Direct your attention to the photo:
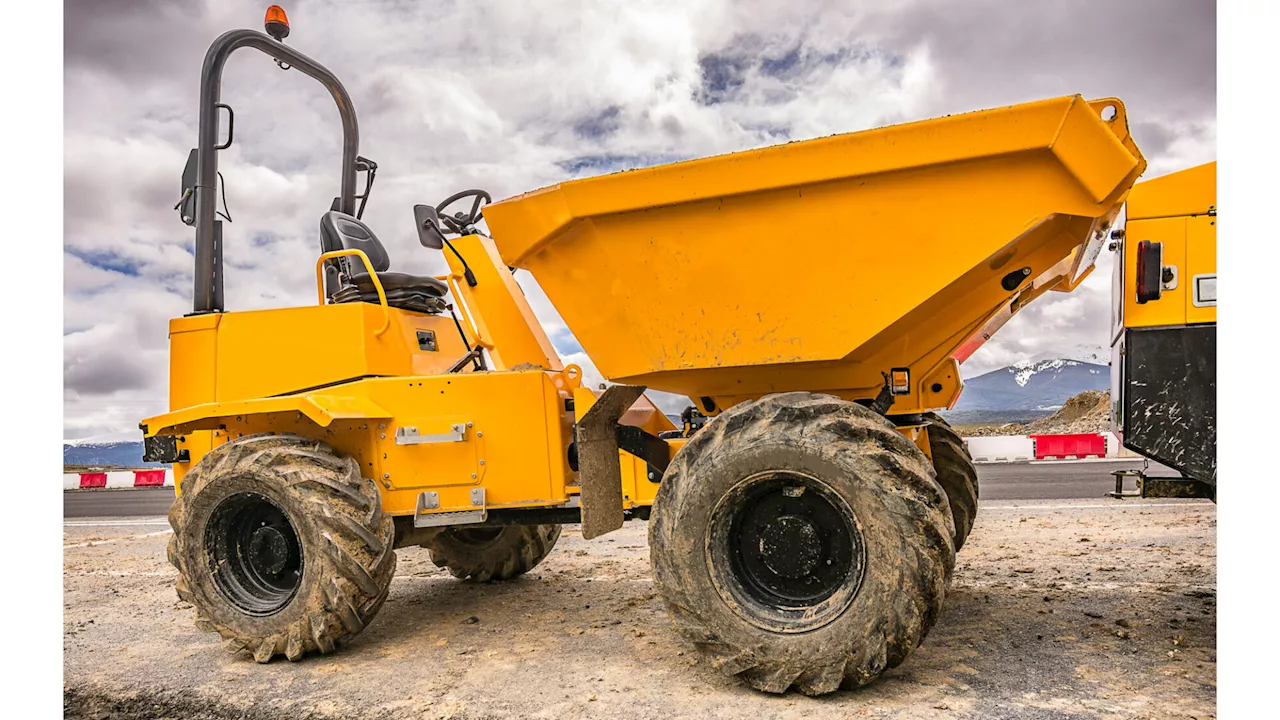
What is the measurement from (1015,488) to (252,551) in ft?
31.3

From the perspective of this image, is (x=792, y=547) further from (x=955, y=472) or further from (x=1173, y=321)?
(x=955, y=472)

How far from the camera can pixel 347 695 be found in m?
3.98

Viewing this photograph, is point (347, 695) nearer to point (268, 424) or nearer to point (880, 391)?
point (268, 424)

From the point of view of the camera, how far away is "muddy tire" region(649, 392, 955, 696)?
349 cm

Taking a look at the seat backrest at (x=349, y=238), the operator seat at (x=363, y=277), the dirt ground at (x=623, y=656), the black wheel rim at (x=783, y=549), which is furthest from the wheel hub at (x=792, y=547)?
the seat backrest at (x=349, y=238)

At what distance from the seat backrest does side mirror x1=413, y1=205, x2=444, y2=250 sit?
14.2 inches

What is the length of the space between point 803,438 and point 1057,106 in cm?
156

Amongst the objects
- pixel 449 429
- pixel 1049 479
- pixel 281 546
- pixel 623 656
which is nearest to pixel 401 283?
pixel 449 429

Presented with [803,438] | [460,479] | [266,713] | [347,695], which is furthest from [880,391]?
[266,713]

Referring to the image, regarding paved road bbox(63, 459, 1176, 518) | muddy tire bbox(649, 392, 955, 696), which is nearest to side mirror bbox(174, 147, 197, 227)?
muddy tire bbox(649, 392, 955, 696)

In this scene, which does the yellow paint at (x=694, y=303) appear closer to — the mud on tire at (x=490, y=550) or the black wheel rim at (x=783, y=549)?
the black wheel rim at (x=783, y=549)

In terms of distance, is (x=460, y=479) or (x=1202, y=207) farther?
(x=460, y=479)

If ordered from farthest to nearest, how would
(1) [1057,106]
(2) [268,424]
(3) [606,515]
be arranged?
(2) [268,424] < (3) [606,515] < (1) [1057,106]

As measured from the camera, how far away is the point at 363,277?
5211 millimetres
